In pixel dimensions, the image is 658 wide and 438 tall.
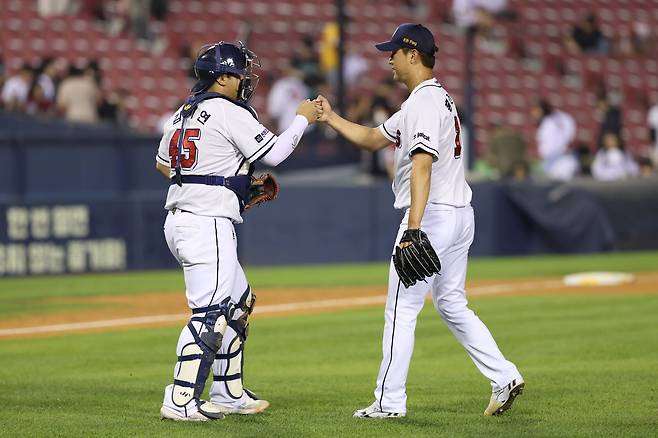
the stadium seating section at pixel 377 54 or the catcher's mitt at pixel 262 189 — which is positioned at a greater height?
the stadium seating section at pixel 377 54

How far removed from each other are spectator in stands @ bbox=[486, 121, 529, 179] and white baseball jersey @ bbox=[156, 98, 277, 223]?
13.6 m

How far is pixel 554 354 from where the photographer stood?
9797 mm

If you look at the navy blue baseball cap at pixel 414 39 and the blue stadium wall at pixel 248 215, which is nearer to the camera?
the navy blue baseball cap at pixel 414 39

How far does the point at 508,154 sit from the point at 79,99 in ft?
22.4

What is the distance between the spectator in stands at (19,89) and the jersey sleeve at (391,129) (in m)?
14.0

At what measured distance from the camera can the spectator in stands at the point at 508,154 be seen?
2020cm

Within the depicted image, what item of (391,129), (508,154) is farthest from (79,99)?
(391,129)

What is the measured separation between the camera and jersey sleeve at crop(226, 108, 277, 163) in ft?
22.4

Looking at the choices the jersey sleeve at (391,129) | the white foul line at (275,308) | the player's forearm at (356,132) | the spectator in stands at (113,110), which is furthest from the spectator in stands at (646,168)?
the jersey sleeve at (391,129)

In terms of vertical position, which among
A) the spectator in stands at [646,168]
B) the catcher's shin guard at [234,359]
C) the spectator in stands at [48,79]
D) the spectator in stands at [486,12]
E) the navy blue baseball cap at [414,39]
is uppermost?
the spectator in stands at [486,12]

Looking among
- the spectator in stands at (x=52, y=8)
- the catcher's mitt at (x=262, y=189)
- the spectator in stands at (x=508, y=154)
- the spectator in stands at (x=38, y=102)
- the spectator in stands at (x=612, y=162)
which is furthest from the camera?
the spectator in stands at (x=52, y=8)

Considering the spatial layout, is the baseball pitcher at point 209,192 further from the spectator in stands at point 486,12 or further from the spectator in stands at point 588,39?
the spectator in stands at point 588,39

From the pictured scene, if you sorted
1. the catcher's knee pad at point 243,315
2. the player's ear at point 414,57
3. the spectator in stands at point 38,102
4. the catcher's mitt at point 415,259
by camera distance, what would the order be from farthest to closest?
the spectator in stands at point 38,102, the catcher's knee pad at point 243,315, the player's ear at point 414,57, the catcher's mitt at point 415,259

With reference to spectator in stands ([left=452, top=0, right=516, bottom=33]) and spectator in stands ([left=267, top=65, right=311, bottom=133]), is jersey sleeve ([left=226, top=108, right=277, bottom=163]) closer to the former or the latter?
spectator in stands ([left=267, top=65, right=311, bottom=133])
